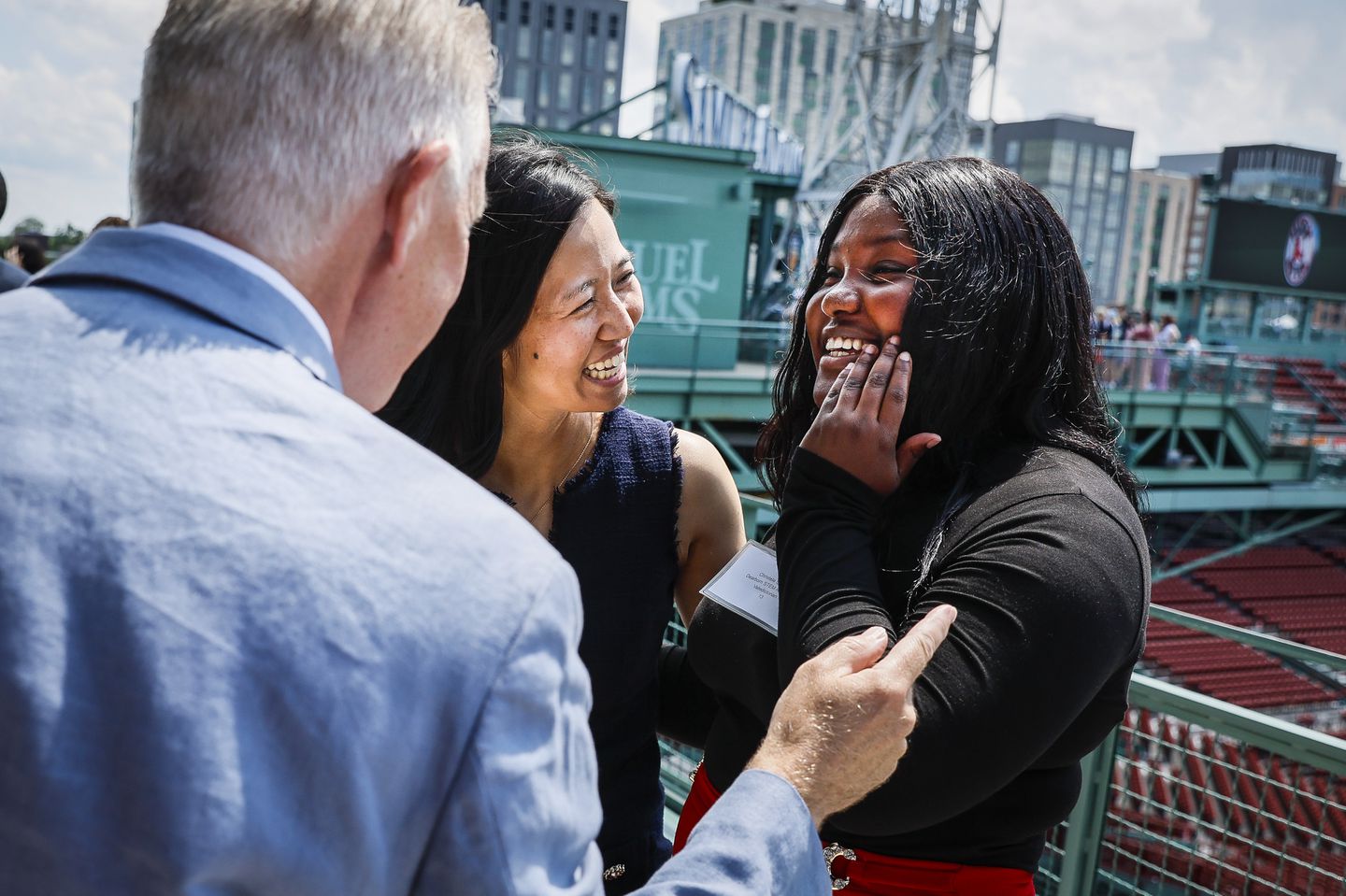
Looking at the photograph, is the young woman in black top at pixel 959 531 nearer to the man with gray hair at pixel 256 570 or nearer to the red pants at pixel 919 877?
the red pants at pixel 919 877

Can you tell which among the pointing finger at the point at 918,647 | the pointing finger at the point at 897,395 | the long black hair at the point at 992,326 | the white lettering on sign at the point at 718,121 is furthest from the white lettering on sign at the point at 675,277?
the pointing finger at the point at 918,647

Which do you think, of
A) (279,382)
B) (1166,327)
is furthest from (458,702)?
(1166,327)

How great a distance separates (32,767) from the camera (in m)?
0.62

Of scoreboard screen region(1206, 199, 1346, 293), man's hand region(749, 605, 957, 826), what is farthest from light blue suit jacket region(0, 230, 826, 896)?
scoreboard screen region(1206, 199, 1346, 293)

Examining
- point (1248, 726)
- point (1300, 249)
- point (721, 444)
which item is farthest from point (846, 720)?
point (1300, 249)

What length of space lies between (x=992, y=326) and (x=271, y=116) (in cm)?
100

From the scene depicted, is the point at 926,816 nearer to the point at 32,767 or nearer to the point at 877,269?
the point at 877,269

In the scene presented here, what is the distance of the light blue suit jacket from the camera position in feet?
2.04

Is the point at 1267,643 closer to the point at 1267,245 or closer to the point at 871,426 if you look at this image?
the point at 871,426

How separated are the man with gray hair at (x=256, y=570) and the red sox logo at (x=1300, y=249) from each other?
30.3 m

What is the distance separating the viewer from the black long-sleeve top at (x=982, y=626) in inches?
46.6

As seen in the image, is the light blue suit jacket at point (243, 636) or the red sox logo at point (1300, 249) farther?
the red sox logo at point (1300, 249)

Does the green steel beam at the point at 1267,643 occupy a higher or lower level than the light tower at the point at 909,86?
lower

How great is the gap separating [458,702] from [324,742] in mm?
79
